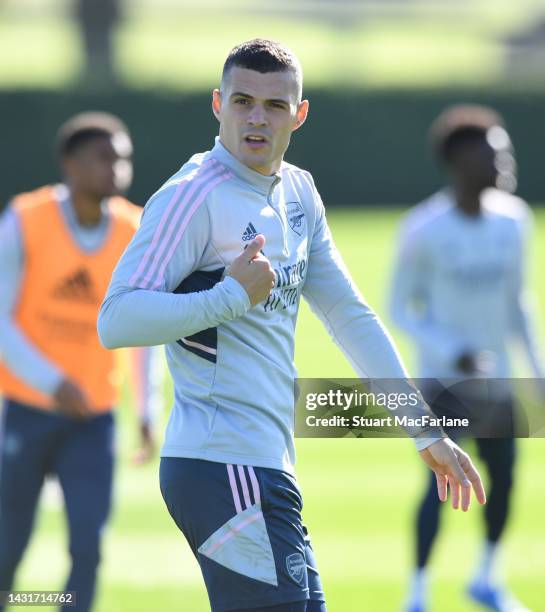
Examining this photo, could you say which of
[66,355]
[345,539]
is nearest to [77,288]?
[66,355]

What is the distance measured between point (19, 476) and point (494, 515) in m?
2.47

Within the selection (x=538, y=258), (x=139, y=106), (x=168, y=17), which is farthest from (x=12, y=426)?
(x=168, y=17)

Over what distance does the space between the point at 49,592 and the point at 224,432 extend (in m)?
3.07

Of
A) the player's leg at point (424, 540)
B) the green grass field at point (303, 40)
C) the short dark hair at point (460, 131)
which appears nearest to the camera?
the player's leg at point (424, 540)

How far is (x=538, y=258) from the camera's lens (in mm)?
25859

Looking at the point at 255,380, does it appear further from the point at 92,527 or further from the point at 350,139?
the point at 350,139

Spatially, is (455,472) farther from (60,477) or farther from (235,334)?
(60,477)

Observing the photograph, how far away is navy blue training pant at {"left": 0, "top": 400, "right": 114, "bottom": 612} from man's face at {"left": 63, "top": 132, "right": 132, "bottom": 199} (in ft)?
3.26

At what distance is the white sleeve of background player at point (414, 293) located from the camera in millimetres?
7348

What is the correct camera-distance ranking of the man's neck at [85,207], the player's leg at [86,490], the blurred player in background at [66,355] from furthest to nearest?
the man's neck at [85,207]
the blurred player in background at [66,355]
the player's leg at [86,490]

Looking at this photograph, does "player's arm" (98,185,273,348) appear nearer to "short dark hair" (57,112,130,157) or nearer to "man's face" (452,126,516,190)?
"short dark hair" (57,112,130,157)

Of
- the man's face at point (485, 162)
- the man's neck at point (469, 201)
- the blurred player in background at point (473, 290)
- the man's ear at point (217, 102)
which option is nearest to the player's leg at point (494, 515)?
the blurred player in background at point (473, 290)

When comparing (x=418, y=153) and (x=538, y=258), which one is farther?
(x=418, y=153)

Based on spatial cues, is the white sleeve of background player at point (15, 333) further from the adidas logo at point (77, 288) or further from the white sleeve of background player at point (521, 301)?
the white sleeve of background player at point (521, 301)
